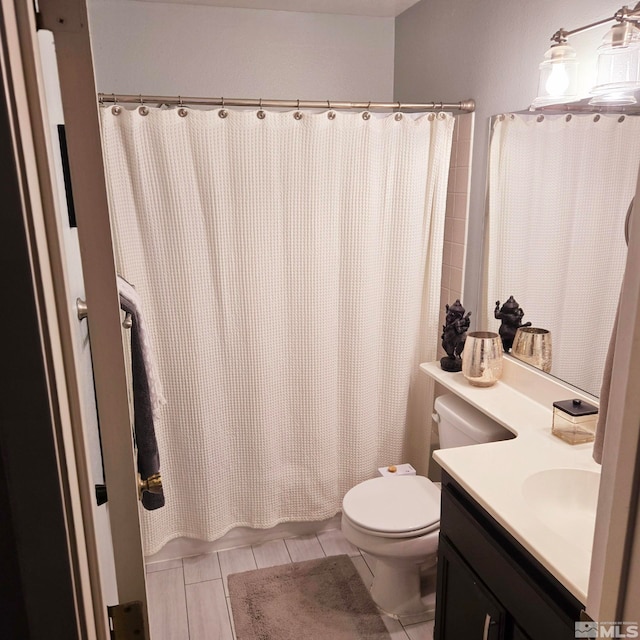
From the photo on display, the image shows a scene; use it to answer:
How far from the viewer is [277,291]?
2416 millimetres

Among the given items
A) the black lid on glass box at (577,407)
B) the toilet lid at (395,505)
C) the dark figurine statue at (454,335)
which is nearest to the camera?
the black lid on glass box at (577,407)

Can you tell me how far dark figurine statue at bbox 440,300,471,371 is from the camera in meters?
2.36

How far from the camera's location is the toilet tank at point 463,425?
203 cm

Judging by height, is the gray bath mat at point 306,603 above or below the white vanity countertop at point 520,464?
below

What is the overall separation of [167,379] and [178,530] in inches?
28.1

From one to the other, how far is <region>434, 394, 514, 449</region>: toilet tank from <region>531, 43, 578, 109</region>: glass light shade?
1.11m

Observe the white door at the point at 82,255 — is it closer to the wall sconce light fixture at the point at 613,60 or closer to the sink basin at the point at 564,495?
the sink basin at the point at 564,495

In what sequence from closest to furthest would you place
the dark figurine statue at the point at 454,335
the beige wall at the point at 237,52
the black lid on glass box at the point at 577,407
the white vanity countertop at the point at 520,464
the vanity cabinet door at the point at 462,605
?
the white vanity countertop at the point at 520,464 → the vanity cabinet door at the point at 462,605 → the black lid on glass box at the point at 577,407 → the dark figurine statue at the point at 454,335 → the beige wall at the point at 237,52

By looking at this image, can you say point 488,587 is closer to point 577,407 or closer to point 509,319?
point 577,407

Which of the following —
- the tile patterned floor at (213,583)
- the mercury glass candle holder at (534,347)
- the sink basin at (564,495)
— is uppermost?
the mercury glass candle holder at (534,347)

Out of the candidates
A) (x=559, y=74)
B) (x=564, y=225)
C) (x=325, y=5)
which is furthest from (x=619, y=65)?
(x=325, y=5)

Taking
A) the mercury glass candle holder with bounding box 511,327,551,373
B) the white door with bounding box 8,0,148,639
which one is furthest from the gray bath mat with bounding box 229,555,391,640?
the white door with bounding box 8,0,148,639

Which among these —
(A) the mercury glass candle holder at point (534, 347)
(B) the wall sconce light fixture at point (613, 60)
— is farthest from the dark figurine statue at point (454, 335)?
(B) the wall sconce light fixture at point (613, 60)

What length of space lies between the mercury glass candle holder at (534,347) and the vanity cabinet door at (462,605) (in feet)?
2.52
